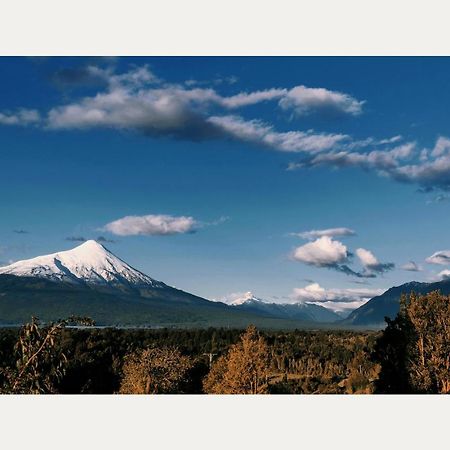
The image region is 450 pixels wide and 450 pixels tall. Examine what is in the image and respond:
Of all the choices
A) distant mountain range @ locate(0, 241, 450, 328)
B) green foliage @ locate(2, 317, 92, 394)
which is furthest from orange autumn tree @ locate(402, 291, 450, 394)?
distant mountain range @ locate(0, 241, 450, 328)

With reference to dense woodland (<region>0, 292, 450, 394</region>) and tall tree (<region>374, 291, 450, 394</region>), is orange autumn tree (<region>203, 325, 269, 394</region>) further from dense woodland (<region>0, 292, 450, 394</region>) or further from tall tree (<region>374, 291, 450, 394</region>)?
tall tree (<region>374, 291, 450, 394</region>)

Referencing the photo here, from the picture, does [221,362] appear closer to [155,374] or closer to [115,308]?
[155,374]

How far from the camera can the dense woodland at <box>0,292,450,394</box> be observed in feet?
14.8

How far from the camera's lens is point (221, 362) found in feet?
69.1

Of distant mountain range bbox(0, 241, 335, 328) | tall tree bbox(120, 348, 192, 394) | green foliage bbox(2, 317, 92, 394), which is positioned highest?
distant mountain range bbox(0, 241, 335, 328)

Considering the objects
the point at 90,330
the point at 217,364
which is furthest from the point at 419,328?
the point at 90,330

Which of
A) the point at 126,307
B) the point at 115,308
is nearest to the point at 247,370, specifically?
the point at 115,308

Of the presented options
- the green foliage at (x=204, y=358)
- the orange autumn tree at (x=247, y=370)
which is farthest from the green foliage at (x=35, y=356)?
the green foliage at (x=204, y=358)

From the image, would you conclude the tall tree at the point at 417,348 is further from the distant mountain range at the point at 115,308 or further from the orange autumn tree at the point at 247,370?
the distant mountain range at the point at 115,308
